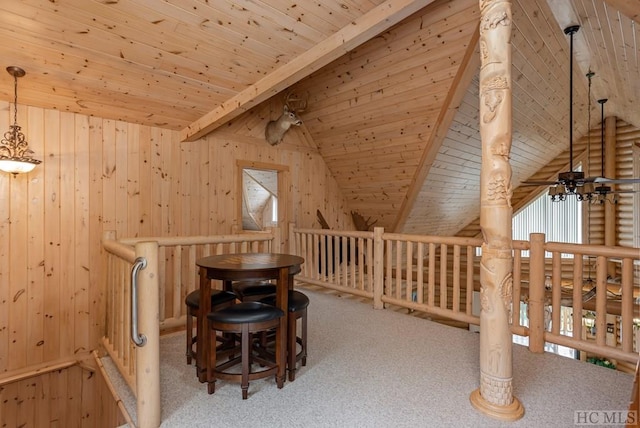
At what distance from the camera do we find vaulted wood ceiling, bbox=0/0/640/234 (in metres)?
2.66

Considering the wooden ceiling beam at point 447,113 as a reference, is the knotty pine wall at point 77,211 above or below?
below

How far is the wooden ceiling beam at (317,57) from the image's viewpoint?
9.50 feet

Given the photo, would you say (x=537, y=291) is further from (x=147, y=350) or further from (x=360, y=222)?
(x=360, y=222)

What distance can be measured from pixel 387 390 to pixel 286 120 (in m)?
3.92

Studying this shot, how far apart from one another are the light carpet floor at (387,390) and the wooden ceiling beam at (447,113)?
2.66m

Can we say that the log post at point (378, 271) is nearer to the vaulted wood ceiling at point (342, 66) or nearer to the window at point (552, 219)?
the vaulted wood ceiling at point (342, 66)

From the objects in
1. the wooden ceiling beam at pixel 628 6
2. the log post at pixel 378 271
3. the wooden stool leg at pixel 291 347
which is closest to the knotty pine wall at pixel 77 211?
the wooden stool leg at pixel 291 347

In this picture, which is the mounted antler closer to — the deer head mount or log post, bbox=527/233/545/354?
the deer head mount

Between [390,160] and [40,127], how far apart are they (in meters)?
4.38

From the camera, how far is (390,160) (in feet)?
17.1

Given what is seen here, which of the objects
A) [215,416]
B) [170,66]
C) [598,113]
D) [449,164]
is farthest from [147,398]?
[598,113]

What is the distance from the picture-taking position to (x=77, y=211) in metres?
3.59

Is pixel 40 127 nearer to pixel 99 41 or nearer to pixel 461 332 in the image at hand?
pixel 99 41

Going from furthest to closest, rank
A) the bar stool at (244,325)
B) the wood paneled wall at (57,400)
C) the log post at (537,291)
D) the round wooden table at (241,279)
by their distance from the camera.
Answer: the wood paneled wall at (57,400) → the log post at (537,291) → the round wooden table at (241,279) → the bar stool at (244,325)
